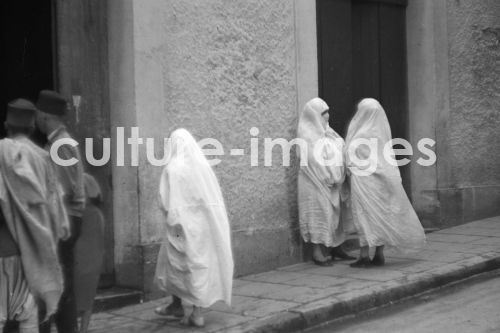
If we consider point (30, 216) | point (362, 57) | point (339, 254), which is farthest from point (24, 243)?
point (362, 57)

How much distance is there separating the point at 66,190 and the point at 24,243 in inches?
28.0

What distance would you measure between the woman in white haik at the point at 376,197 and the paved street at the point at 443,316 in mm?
900

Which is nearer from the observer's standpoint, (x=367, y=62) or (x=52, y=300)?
(x=52, y=300)

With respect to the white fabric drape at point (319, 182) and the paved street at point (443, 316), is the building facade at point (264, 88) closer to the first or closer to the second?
the white fabric drape at point (319, 182)

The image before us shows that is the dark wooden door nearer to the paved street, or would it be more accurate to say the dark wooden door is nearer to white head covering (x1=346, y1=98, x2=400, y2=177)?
white head covering (x1=346, y1=98, x2=400, y2=177)

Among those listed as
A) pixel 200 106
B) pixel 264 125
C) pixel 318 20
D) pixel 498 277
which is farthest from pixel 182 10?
pixel 498 277

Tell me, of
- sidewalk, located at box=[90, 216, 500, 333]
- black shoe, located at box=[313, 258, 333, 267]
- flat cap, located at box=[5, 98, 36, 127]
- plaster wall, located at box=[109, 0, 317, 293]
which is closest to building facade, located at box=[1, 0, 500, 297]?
plaster wall, located at box=[109, 0, 317, 293]

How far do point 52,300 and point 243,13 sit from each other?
457 cm

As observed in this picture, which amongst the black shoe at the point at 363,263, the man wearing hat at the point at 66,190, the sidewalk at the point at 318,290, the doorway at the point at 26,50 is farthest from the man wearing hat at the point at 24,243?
the black shoe at the point at 363,263

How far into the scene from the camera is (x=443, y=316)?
681 cm

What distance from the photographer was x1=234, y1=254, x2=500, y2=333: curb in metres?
6.30

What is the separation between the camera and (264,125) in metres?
8.71

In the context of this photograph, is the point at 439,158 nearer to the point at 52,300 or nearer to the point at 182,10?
the point at 182,10

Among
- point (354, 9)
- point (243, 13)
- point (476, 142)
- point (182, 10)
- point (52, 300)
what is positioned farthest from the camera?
point (476, 142)
